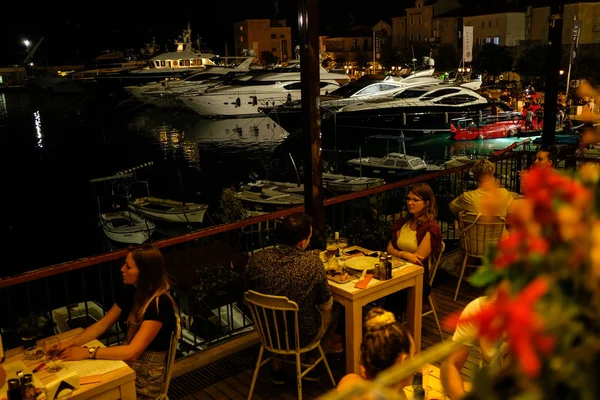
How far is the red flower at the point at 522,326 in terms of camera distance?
2.24ft

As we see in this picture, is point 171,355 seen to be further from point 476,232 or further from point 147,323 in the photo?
point 476,232

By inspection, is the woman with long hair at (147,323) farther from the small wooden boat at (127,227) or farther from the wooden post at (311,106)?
the small wooden boat at (127,227)

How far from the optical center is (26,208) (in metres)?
25.6

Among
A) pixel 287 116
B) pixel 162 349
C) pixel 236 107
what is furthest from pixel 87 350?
pixel 236 107

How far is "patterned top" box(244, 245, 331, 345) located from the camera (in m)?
3.92

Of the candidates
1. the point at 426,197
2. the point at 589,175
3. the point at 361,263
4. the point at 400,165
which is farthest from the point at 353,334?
the point at 400,165

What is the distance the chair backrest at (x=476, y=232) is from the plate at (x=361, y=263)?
4.12 ft

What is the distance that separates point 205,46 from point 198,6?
8.78 m

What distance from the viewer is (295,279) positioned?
3920mm

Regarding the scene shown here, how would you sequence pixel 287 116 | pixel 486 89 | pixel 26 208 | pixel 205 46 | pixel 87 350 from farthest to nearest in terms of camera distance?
pixel 205 46 < pixel 486 89 < pixel 287 116 < pixel 26 208 < pixel 87 350

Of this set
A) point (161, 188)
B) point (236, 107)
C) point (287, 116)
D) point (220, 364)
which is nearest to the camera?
point (220, 364)

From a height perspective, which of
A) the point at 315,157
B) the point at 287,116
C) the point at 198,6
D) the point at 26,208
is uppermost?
the point at 198,6

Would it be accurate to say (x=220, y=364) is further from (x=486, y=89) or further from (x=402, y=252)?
(x=486, y=89)

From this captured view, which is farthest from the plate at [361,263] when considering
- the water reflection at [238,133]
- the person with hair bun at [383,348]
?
the water reflection at [238,133]
